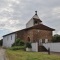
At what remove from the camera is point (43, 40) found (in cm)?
5234

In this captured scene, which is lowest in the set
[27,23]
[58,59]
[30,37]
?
[58,59]

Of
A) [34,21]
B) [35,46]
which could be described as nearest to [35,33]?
[34,21]

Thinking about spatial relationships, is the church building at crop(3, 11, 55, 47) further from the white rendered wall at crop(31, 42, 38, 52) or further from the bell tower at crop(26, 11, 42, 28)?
the white rendered wall at crop(31, 42, 38, 52)

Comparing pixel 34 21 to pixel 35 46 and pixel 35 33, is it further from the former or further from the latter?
pixel 35 46

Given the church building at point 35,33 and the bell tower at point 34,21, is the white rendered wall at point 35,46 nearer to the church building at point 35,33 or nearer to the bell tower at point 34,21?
the church building at point 35,33

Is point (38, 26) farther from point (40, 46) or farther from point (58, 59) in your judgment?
point (58, 59)

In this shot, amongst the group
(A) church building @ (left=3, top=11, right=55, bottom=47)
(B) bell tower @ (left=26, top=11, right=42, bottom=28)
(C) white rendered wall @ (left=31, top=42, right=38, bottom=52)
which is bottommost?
(C) white rendered wall @ (left=31, top=42, right=38, bottom=52)

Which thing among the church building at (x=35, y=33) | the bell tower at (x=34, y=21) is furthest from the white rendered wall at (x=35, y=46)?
the bell tower at (x=34, y=21)

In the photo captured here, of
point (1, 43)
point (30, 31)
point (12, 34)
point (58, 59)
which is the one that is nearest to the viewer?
point (58, 59)

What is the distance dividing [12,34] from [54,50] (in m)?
22.1

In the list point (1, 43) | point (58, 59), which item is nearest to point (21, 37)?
point (1, 43)

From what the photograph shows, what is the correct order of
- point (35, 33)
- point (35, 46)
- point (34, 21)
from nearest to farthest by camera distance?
point (35, 46), point (35, 33), point (34, 21)

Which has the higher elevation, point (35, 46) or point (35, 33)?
point (35, 33)

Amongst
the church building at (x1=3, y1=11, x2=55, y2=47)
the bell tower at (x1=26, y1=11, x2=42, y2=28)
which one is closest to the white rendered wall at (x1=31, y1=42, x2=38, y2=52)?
the church building at (x1=3, y1=11, x2=55, y2=47)
